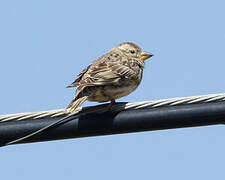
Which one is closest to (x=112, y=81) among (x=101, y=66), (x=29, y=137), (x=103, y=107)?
(x=101, y=66)

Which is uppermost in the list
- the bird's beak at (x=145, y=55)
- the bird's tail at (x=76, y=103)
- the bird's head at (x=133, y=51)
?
the bird's head at (x=133, y=51)

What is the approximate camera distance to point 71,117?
5465 mm

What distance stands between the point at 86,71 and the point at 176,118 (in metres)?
2.58

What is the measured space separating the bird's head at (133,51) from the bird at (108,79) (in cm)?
27

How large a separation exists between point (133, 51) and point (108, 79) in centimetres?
213

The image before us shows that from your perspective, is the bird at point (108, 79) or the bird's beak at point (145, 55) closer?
the bird at point (108, 79)

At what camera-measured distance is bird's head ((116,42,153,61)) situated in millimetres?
8906

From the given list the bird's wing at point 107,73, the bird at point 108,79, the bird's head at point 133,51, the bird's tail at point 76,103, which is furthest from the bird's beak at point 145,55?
the bird's tail at point 76,103

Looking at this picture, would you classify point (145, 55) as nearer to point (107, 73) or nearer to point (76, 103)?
point (107, 73)

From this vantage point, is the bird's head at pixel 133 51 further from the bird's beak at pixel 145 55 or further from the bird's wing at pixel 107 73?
the bird's wing at pixel 107 73

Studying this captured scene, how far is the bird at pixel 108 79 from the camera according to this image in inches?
267

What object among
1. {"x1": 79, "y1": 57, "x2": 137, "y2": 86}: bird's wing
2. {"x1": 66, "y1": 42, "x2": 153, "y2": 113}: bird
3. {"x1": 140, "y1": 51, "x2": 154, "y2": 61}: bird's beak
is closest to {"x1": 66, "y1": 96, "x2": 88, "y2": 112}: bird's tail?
{"x1": 66, "y1": 42, "x2": 153, "y2": 113}: bird

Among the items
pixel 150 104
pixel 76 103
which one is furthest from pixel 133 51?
pixel 150 104

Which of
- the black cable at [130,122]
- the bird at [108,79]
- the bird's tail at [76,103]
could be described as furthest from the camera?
the bird at [108,79]
